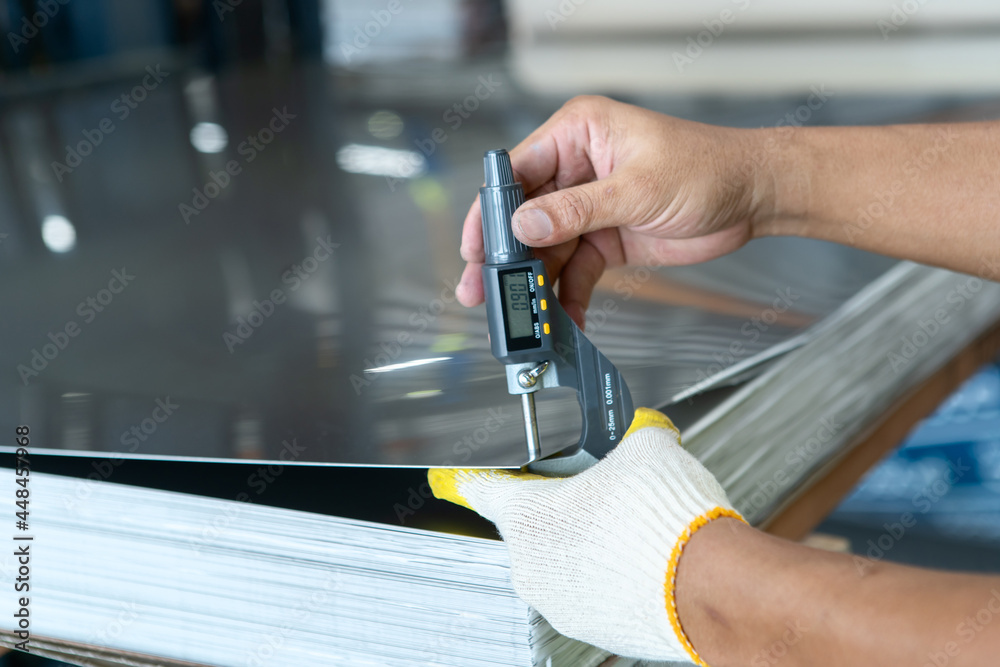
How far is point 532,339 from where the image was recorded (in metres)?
0.79

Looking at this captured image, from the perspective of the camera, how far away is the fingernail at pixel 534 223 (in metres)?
0.79

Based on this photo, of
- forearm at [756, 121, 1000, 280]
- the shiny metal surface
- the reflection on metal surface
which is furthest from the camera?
the reflection on metal surface

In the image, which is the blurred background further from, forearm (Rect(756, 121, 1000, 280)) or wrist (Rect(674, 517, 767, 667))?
wrist (Rect(674, 517, 767, 667))

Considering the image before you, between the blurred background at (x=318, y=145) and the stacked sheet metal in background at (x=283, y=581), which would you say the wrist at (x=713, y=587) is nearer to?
the stacked sheet metal in background at (x=283, y=581)

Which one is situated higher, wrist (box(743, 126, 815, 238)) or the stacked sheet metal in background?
wrist (box(743, 126, 815, 238))

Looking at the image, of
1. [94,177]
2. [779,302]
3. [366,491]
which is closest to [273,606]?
[366,491]

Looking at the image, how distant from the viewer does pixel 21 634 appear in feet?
2.73

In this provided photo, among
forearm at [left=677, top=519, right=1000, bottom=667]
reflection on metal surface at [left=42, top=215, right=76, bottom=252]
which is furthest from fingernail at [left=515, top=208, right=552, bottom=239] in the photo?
reflection on metal surface at [left=42, top=215, right=76, bottom=252]

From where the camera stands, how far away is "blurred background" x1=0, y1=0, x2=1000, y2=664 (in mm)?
1067

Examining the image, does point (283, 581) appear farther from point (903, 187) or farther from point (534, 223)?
point (903, 187)

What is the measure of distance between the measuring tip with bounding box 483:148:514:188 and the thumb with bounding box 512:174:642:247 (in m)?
0.03

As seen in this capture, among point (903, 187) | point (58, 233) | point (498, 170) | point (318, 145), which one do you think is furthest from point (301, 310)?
point (318, 145)

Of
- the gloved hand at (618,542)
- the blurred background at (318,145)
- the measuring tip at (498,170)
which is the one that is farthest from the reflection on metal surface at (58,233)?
the gloved hand at (618,542)

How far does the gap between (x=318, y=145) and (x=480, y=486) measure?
5.13 feet
